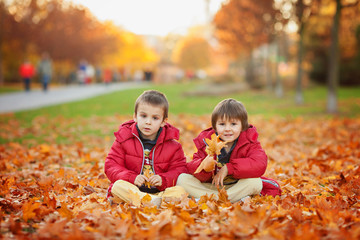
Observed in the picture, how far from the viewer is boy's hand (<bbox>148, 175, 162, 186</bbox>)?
352 cm

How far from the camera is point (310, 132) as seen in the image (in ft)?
30.1

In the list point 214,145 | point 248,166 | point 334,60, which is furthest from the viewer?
point 334,60

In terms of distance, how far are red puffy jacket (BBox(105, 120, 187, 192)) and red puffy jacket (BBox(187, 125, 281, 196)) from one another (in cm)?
24

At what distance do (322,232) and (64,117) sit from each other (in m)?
10.5

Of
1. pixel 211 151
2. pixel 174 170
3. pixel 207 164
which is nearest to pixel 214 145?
pixel 211 151

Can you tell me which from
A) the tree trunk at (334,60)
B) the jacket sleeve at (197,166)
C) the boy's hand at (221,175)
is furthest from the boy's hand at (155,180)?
the tree trunk at (334,60)

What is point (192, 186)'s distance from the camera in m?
3.72

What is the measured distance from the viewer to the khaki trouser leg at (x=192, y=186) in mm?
3715

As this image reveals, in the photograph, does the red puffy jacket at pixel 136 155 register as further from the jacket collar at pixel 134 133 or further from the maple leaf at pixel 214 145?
the maple leaf at pixel 214 145

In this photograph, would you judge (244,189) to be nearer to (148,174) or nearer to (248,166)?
(248,166)

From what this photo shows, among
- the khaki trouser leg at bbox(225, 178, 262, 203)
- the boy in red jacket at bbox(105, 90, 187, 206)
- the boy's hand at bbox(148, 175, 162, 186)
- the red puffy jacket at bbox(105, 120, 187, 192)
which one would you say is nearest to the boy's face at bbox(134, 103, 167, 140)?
the boy in red jacket at bbox(105, 90, 187, 206)

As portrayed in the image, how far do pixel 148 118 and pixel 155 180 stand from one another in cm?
60

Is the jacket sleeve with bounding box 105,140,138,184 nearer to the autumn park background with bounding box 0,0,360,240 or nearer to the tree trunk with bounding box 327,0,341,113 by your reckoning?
the autumn park background with bounding box 0,0,360,240

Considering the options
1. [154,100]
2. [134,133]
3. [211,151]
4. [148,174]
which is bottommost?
[148,174]
